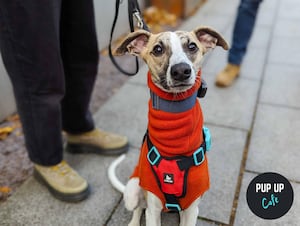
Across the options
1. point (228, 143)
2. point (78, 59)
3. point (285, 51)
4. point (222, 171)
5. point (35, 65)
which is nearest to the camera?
point (35, 65)

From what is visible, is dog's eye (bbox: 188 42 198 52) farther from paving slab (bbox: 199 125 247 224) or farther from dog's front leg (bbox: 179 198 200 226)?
paving slab (bbox: 199 125 247 224)

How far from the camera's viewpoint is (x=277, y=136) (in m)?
2.71

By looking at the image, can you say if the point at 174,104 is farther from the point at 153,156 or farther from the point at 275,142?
the point at 275,142

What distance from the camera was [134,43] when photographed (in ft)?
5.54

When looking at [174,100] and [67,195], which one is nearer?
[174,100]

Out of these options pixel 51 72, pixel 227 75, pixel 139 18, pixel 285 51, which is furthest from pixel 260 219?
pixel 285 51

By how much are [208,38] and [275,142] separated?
127 cm

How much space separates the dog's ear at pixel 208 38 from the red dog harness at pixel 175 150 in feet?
0.69

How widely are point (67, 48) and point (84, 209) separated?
3.22 ft

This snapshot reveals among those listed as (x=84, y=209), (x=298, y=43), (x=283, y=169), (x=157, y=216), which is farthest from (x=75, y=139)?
(x=298, y=43)

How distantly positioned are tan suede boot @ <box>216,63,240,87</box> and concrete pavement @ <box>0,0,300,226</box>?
0.23 feet

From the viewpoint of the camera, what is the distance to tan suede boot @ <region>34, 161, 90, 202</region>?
215 cm

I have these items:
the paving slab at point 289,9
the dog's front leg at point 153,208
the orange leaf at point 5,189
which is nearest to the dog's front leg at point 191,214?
the dog's front leg at point 153,208

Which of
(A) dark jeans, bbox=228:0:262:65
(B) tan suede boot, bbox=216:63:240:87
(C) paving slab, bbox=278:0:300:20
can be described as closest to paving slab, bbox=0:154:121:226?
(B) tan suede boot, bbox=216:63:240:87
